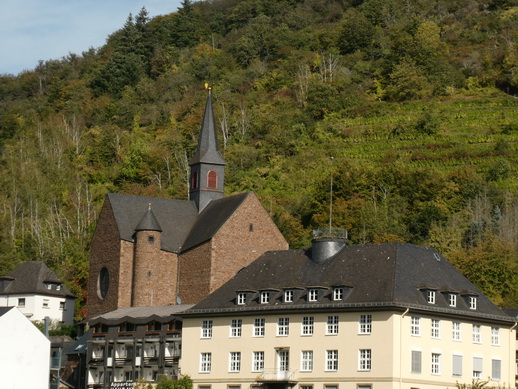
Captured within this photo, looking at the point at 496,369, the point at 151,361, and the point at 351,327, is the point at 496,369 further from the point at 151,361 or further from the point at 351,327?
the point at 151,361

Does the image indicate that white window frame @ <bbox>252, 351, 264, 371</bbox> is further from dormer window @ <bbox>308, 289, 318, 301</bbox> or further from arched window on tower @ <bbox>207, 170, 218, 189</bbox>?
arched window on tower @ <bbox>207, 170, 218, 189</bbox>

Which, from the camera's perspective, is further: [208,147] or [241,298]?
[208,147]

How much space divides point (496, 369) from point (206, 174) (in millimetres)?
25341

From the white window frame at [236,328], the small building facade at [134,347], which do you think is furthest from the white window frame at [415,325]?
the small building facade at [134,347]

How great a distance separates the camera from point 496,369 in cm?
6656

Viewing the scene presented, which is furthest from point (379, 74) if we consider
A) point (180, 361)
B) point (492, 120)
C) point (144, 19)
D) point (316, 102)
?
point (180, 361)

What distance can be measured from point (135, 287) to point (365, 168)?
86.9ft

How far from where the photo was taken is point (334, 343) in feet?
210

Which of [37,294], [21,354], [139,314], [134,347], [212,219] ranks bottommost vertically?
[21,354]

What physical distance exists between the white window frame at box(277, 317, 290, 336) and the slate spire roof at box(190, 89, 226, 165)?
19955 millimetres

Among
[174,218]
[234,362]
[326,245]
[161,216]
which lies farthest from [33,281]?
[326,245]

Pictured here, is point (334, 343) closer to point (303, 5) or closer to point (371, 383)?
point (371, 383)

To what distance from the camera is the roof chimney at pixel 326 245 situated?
6894 cm

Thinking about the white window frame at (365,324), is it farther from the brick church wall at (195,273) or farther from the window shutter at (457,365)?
the brick church wall at (195,273)
